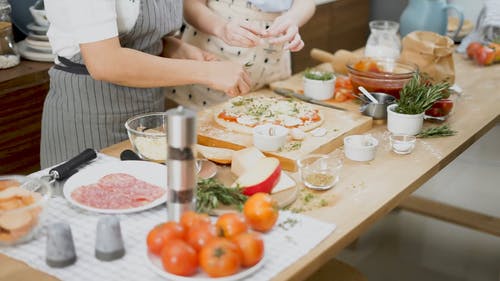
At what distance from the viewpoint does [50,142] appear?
2230 millimetres

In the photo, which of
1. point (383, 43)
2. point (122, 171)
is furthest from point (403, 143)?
point (383, 43)

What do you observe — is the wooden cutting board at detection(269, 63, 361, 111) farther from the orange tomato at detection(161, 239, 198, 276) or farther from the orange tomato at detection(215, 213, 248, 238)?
the orange tomato at detection(161, 239, 198, 276)

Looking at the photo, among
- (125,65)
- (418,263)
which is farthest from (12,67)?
(418,263)

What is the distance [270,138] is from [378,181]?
0.31 metres

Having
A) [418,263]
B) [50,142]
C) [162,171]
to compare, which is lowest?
[418,263]

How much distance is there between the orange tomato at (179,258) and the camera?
1.27 metres

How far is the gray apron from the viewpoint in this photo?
6.94ft

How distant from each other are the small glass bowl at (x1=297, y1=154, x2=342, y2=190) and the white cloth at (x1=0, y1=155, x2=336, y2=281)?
0.58 feet

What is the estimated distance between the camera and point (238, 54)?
2600mm

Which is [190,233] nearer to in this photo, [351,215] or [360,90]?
[351,215]

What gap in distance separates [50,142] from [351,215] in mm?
1085

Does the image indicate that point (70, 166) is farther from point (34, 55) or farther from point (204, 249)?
point (34, 55)

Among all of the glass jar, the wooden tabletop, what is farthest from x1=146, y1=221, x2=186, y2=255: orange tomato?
the glass jar

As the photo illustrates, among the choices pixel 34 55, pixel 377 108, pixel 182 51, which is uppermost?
pixel 182 51
